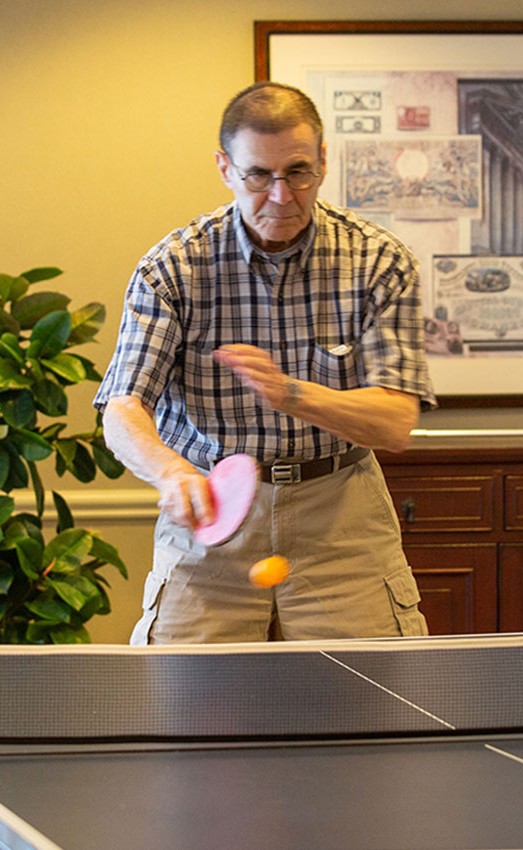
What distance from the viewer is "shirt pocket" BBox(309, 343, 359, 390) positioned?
228cm

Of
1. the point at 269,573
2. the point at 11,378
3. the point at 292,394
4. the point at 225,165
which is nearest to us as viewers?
the point at 269,573

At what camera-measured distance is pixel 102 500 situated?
12.8 feet

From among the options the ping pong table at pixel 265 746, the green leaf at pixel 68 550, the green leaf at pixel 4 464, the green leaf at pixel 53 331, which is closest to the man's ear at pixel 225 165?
the ping pong table at pixel 265 746

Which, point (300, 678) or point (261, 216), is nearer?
point (300, 678)

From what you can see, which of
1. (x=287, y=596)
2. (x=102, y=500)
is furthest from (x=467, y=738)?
(x=102, y=500)

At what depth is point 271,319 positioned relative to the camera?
2.30 m

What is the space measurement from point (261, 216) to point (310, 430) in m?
0.41

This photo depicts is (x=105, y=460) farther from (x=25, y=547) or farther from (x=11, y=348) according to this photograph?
(x=11, y=348)

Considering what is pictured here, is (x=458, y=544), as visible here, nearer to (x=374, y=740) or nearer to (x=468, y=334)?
(x=468, y=334)

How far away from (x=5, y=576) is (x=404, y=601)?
132cm

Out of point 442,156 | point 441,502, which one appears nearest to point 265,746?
point 441,502

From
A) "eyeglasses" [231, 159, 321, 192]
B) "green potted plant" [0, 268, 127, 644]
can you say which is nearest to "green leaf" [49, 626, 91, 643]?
"green potted plant" [0, 268, 127, 644]

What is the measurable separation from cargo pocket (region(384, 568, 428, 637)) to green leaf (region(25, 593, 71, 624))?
116 cm

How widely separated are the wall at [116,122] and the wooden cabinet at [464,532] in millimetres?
479
